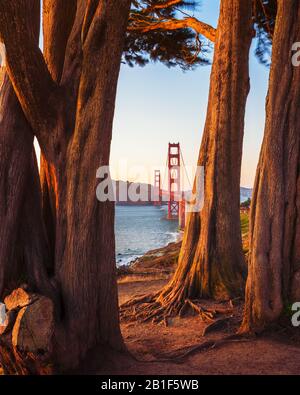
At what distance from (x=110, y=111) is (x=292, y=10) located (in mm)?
2062

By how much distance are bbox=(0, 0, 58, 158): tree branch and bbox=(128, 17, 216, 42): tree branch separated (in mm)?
4579

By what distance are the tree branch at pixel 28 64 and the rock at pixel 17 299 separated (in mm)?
1136

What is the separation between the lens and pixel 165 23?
24.1 ft

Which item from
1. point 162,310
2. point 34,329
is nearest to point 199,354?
point 162,310

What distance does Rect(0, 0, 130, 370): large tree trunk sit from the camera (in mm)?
2996

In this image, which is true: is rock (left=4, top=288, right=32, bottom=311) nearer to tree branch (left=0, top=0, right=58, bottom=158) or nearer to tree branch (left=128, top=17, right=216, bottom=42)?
tree branch (left=0, top=0, right=58, bottom=158)

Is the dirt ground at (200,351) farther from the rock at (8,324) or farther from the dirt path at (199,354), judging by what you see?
the rock at (8,324)

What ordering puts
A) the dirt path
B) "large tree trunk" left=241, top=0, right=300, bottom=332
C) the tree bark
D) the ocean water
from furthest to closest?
the ocean water → the tree bark → "large tree trunk" left=241, top=0, right=300, bottom=332 → the dirt path

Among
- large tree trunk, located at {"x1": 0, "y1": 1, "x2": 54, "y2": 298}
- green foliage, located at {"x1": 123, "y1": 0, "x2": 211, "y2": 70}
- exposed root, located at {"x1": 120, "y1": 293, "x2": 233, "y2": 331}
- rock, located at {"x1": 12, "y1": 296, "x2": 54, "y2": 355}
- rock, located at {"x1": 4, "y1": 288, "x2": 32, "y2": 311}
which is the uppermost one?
green foliage, located at {"x1": 123, "y1": 0, "x2": 211, "y2": 70}

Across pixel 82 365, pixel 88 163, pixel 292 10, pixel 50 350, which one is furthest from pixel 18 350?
pixel 292 10

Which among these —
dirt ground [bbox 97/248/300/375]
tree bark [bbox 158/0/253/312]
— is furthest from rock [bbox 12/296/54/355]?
tree bark [bbox 158/0/253/312]

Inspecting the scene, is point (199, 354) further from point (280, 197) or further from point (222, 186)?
point (222, 186)

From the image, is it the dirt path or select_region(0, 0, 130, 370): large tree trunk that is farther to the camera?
the dirt path

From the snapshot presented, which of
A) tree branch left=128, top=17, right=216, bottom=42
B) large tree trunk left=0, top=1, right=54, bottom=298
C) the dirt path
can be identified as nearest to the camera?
large tree trunk left=0, top=1, right=54, bottom=298
